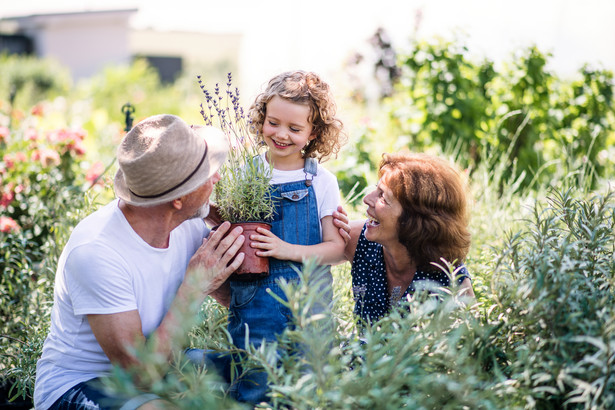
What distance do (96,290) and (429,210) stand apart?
137 cm

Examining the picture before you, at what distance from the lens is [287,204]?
2355 millimetres

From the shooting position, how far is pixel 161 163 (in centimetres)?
194

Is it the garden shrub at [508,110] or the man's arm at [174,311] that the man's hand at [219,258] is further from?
the garden shrub at [508,110]

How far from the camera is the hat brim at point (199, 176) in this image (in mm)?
1974

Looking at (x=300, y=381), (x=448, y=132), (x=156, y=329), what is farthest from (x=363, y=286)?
(x=448, y=132)

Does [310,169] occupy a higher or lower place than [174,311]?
higher

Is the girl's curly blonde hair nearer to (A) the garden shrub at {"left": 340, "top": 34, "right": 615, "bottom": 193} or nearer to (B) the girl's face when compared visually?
(B) the girl's face

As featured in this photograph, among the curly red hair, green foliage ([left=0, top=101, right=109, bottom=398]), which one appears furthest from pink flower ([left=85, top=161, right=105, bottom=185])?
the curly red hair

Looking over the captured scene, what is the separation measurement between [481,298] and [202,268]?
127 cm

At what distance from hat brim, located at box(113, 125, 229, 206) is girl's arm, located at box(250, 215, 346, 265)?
303 millimetres

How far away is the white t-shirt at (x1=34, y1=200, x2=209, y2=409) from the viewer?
1910 millimetres

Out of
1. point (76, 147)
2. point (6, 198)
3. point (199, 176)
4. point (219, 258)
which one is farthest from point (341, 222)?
point (76, 147)

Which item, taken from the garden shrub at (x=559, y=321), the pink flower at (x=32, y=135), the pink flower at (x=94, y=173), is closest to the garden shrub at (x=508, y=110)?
the pink flower at (x=94, y=173)

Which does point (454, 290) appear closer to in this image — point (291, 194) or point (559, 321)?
point (559, 321)
